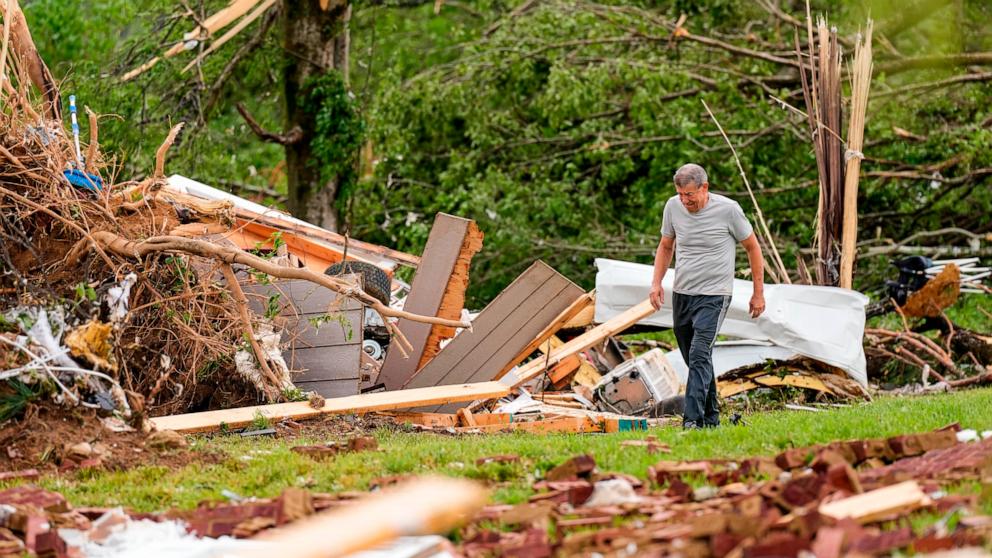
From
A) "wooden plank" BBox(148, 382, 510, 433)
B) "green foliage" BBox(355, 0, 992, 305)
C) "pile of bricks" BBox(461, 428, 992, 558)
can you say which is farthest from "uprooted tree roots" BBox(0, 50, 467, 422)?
"green foliage" BBox(355, 0, 992, 305)

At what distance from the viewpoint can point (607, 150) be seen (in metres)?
16.3

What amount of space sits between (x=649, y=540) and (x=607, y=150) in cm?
1256

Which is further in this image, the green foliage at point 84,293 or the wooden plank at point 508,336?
the wooden plank at point 508,336

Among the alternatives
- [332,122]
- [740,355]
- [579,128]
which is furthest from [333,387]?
[579,128]

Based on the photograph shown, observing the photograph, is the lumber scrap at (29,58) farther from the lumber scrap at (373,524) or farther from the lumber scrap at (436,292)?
the lumber scrap at (373,524)

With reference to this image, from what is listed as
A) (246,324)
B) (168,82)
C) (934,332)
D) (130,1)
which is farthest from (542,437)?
(130,1)

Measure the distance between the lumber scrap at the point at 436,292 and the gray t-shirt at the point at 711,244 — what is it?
279 cm

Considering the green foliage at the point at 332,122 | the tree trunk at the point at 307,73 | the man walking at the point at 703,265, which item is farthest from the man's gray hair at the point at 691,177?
the tree trunk at the point at 307,73

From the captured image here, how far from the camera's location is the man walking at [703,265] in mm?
8055

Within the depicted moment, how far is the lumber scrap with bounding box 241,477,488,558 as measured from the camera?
12.9ft

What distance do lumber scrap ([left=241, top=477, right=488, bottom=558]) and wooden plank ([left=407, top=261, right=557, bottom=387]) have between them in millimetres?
5477

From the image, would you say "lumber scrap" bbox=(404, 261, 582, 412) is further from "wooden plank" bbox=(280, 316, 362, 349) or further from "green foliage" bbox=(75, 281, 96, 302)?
"green foliage" bbox=(75, 281, 96, 302)

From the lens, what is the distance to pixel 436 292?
10.6m

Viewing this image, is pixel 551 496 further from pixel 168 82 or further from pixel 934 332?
pixel 168 82
